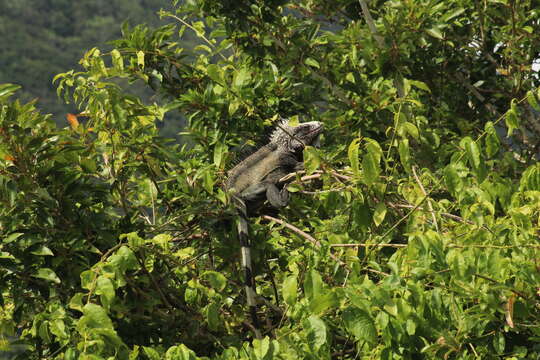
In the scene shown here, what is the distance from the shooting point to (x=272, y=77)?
484 centimetres

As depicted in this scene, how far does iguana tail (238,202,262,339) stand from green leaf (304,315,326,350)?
3.14 ft

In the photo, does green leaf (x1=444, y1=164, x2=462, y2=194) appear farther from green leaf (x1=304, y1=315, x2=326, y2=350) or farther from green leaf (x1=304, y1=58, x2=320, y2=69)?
green leaf (x1=304, y1=58, x2=320, y2=69)

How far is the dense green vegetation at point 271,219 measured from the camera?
234 cm

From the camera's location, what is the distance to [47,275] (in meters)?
2.98

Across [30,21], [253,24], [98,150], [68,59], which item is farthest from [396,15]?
[30,21]

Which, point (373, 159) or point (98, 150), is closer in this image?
point (373, 159)

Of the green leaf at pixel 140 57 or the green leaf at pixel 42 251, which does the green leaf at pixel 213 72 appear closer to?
the green leaf at pixel 140 57

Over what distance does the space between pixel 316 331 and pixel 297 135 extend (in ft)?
9.96

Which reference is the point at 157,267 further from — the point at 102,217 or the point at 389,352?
the point at 389,352

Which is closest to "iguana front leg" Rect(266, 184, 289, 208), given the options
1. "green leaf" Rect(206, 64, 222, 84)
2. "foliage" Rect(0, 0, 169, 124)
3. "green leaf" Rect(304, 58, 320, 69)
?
"green leaf" Rect(206, 64, 222, 84)

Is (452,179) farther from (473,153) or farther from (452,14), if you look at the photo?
(452,14)

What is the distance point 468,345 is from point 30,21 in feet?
199

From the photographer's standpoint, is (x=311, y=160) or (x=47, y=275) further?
(x=47, y=275)

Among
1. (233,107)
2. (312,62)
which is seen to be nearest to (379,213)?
(233,107)
